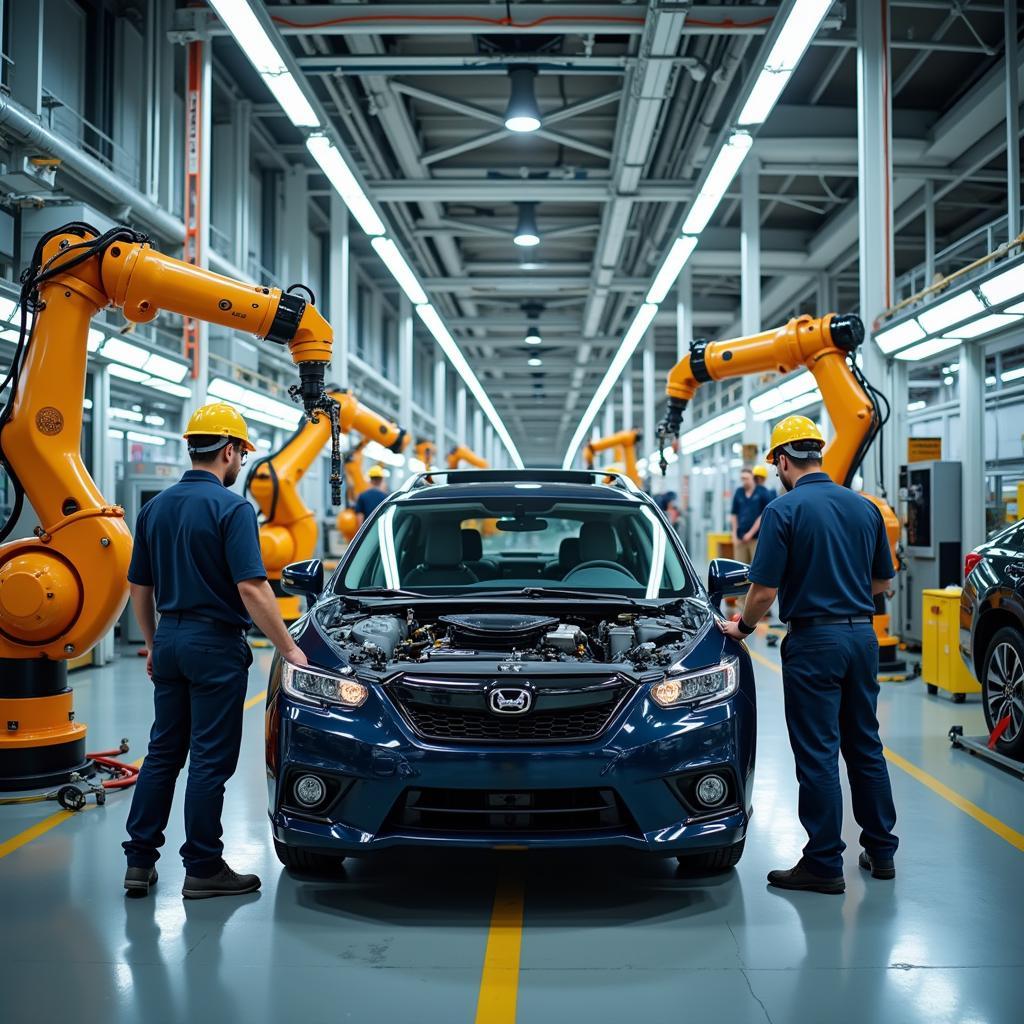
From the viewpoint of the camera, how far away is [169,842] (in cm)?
427

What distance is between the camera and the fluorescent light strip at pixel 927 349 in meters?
8.87

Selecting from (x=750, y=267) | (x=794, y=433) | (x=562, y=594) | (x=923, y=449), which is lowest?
(x=562, y=594)

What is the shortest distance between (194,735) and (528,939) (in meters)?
1.34

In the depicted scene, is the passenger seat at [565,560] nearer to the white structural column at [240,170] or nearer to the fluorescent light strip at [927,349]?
the fluorescent light strip at [927,349]

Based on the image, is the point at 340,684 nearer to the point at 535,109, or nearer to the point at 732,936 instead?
the point at 732,936

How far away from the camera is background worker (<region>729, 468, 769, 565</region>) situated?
11.2 metres

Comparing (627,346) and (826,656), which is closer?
(826,656)

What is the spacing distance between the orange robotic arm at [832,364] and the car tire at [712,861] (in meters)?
4.26

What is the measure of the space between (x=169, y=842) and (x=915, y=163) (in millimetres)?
13516

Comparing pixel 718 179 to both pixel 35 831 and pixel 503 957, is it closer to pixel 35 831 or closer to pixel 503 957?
pixel 35 831

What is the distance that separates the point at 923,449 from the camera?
10203mm

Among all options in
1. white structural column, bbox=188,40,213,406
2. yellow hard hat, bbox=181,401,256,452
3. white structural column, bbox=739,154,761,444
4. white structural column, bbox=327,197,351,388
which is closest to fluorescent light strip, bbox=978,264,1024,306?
yellow hard hat, bbox=181,401,256,452

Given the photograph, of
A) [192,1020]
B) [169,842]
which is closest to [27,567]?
[169,842]

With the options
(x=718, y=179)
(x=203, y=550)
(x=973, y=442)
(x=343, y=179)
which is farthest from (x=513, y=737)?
(x=718, y=179)
